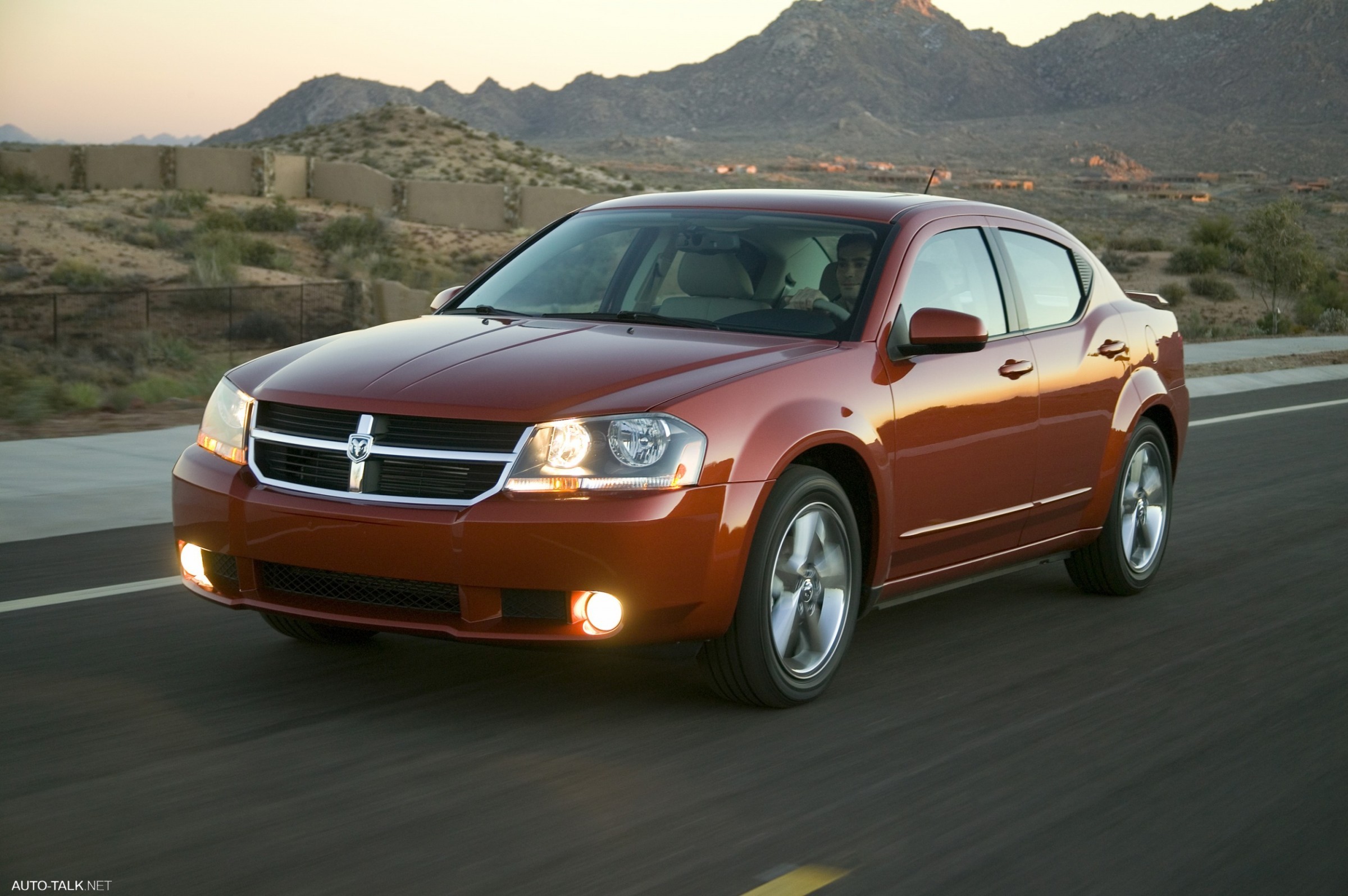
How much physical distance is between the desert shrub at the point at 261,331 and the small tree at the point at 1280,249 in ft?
70.4

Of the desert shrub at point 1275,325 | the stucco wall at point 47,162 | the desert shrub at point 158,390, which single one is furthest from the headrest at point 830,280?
the stucco wall at point 47,162

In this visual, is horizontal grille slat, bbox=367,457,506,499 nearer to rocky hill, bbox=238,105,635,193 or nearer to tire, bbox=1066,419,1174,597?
tire, bbox=1066,419,1174,597

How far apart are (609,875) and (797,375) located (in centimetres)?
211

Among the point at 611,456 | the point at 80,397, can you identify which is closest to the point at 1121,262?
the point at 80,397

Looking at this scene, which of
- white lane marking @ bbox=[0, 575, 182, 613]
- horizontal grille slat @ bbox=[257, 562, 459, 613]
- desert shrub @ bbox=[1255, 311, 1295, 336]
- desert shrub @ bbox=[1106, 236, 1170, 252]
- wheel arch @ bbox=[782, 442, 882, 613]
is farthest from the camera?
desert shrub @ bbox=[1106, 236, 1170, 252]

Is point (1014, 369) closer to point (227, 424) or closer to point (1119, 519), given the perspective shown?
point (1119, 519)

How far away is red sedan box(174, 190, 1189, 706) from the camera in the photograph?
17.0 ft

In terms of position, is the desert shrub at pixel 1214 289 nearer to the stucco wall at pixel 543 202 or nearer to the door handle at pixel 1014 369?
the stucco wall at pixel 543 202

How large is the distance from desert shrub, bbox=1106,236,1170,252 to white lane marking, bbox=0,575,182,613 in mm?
53726

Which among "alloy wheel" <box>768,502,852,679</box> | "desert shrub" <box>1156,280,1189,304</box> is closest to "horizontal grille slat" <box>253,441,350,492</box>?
"alloy wheel" <box>768,502,852,679</box>

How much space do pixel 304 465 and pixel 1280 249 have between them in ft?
118

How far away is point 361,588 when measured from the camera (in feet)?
17.5

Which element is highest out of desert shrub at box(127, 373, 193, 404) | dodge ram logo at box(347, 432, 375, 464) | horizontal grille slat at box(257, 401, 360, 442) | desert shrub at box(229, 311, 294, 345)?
horizontal grille slat at box(257, 401, 360, 442)

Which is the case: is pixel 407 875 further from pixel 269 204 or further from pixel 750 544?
pixel 269 204
